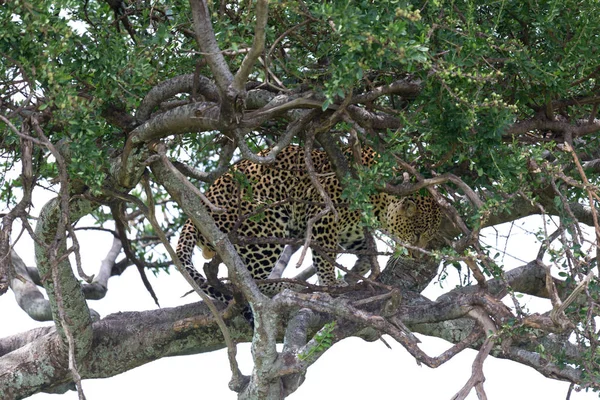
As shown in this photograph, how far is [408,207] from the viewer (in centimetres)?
791

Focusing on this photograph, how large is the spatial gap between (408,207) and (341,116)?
283 centimetres

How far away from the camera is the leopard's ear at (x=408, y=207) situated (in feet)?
25.9

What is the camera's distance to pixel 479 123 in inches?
199

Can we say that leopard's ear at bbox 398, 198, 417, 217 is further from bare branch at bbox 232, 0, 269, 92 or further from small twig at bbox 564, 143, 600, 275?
bare branch at bbox 232, 0, 269, 92

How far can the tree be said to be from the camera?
4.77 m

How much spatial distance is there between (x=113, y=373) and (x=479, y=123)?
12.0 feet

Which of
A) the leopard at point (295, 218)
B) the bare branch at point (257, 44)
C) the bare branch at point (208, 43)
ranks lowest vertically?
the bare branch at point (257, 44)

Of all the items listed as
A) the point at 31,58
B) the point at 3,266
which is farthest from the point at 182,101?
the point at 3,266

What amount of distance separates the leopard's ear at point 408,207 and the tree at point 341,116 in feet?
5.36

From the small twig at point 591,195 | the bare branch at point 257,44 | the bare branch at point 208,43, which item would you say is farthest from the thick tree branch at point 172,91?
the small twig at point 591,195

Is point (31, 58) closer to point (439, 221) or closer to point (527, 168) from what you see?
point (527, 168)

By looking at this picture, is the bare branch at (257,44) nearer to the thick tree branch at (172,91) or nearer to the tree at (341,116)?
the tree at (341,116)

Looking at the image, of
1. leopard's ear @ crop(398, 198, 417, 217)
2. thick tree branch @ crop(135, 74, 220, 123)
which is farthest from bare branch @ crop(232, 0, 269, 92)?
leopard's ear @ crop(398, 198, 417, 217)

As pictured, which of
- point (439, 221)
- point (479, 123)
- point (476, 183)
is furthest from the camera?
point (439, 221)
